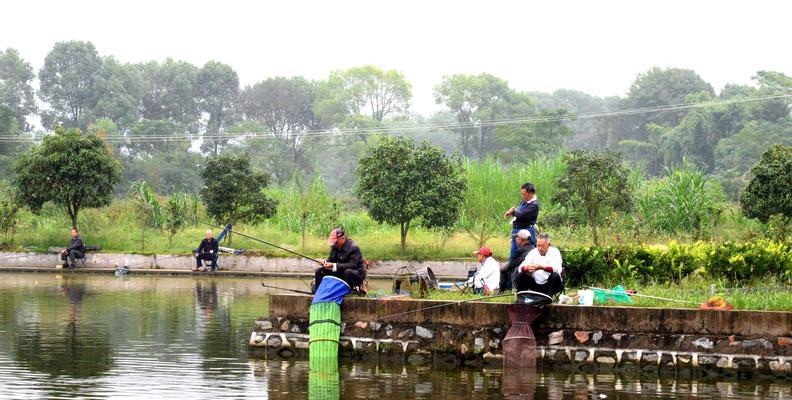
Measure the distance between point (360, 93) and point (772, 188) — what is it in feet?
255

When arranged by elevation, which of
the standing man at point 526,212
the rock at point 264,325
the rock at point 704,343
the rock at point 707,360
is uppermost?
the standing man at point 526,212

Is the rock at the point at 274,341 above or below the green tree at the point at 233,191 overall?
below

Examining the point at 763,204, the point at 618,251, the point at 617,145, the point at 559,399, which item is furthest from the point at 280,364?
the point at 617,145

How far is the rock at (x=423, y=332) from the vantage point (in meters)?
16.9

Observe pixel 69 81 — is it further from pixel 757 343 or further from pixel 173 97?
pixel 757 343

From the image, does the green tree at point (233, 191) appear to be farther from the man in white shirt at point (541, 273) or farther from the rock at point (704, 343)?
the rock at point (704, 343)

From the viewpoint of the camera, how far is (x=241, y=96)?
4198 inches

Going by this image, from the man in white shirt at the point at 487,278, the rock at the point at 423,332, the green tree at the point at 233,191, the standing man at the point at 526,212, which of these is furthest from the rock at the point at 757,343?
the green tree at the point at 233,191

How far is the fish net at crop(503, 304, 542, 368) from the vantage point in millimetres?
16141

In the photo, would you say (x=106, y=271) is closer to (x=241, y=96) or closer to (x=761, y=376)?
(x=761, y=376)

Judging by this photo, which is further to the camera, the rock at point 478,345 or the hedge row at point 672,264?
the hedge row at point 672,264

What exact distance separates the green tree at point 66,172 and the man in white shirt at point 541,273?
2918 cm

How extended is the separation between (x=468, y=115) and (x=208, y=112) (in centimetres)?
2325

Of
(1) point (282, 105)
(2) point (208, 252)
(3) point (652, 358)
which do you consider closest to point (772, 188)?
(2) point (208, 252)
